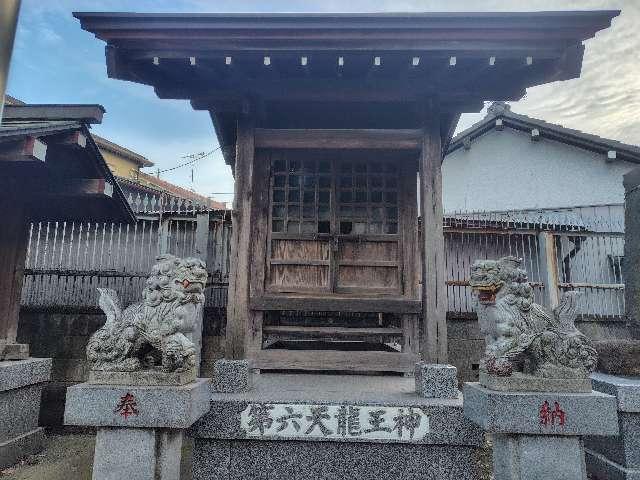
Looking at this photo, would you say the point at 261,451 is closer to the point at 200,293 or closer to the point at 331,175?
the point at 200,293

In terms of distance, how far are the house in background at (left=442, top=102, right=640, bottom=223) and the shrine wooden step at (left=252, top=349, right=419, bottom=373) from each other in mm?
12761

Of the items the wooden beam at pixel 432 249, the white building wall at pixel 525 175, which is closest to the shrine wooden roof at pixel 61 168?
the wooden beam at pixel 432 249

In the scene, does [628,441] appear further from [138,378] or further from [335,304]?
[138,378]

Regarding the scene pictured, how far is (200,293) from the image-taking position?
14.5ft

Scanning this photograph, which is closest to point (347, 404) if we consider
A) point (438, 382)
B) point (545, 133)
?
point (438, 382)

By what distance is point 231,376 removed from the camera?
5102 millimetres

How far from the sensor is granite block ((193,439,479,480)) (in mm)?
4629

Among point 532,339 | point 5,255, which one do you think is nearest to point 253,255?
point 532,339

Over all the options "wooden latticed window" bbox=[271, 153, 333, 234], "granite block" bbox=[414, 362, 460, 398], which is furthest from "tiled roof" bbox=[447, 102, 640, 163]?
"granite block" bbox=[414, 362, 460, 398]

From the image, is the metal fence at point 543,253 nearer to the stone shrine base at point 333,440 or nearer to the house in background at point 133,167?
the stone shrine base at point 333,440

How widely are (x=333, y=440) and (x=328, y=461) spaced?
30 centimetres

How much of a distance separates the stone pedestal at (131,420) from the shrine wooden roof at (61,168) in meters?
3.89

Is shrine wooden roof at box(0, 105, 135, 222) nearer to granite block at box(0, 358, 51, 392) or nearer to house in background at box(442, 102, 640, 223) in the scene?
granite block at box(0, 358, 51, 392)

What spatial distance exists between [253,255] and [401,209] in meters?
2.61
